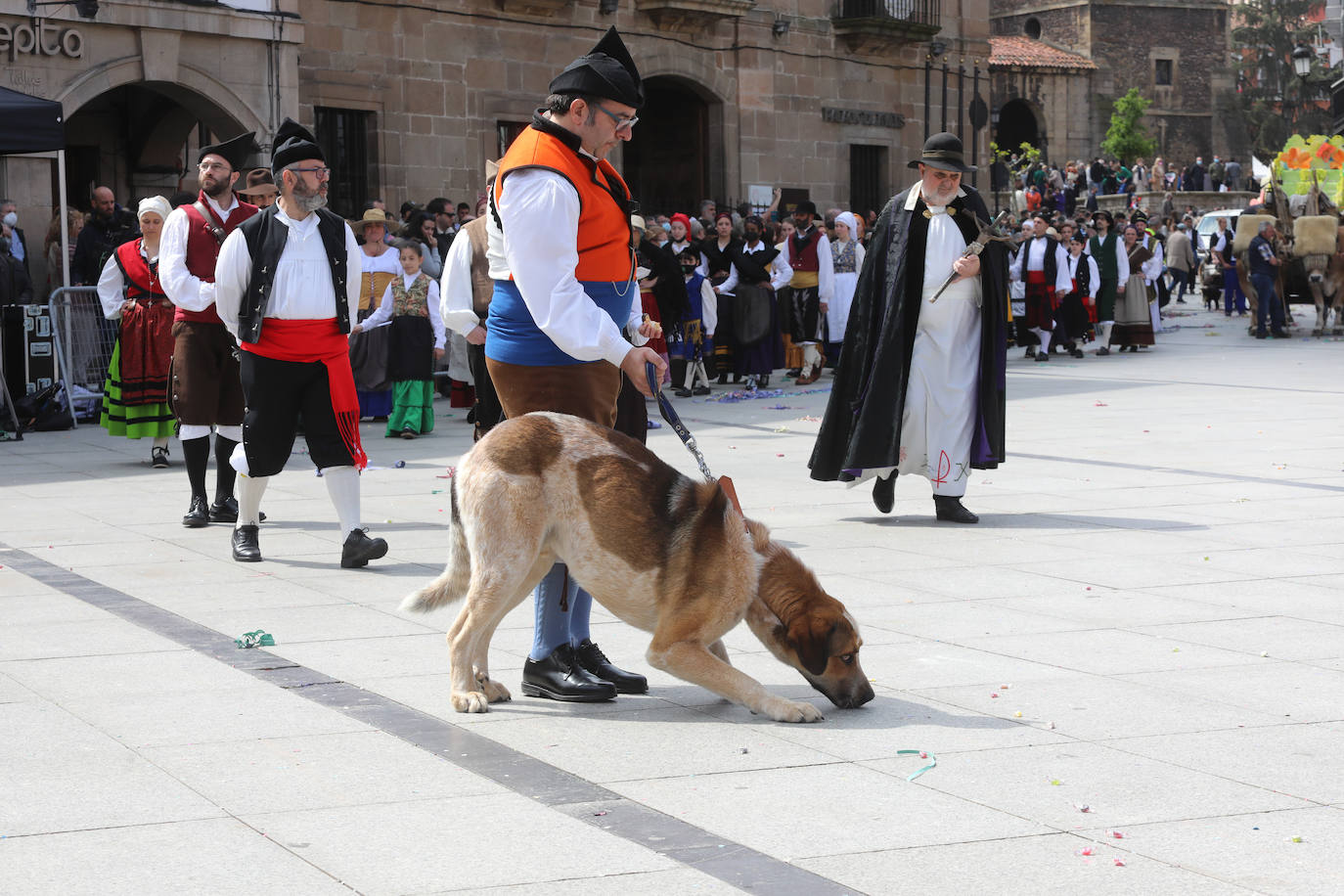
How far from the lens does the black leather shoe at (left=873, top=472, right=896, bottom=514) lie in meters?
9.33

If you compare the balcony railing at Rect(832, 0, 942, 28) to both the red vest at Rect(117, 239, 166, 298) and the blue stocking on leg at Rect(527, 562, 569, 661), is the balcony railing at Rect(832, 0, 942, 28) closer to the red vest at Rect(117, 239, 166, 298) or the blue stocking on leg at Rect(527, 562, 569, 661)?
the red vest at Rect(117, 239, 166, 298)

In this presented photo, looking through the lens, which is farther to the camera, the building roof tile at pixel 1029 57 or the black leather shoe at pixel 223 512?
the building roof tile at pixel 1029 57

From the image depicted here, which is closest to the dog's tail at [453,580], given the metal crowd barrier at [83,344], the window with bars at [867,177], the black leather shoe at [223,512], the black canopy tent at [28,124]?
the black leather shoe at [223,512]

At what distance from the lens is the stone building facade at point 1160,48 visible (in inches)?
2820

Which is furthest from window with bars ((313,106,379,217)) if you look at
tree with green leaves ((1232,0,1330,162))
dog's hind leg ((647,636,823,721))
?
tree with green leaves ((1232,0,1330,162))

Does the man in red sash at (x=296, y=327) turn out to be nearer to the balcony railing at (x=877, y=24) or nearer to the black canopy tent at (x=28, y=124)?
the black canopy tent at (x=28, y=124)

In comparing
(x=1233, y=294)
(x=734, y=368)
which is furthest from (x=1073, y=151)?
(x=734, y=368)

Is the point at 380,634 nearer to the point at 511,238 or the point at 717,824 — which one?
the point at 511,238

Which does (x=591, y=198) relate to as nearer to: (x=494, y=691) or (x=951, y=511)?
(x=494, y=691)

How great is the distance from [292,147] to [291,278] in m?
0.59

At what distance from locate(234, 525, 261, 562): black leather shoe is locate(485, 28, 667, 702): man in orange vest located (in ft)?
9.67

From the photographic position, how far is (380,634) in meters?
6.38

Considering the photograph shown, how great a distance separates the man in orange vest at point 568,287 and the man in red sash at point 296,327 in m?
2.61

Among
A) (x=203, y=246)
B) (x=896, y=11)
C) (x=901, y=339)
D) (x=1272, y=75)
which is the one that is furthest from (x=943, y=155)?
(x=1272, y=75)
